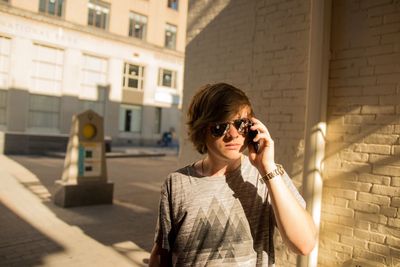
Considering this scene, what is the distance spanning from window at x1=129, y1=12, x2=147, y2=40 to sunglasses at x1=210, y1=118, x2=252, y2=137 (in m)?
26.2

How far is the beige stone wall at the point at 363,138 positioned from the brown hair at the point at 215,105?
7.33 feet

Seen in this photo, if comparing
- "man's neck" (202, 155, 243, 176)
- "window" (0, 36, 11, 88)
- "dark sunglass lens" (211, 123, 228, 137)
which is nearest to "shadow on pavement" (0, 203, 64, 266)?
"man's neck" (202, 155, 243, 176)

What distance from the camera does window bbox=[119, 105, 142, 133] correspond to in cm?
2694

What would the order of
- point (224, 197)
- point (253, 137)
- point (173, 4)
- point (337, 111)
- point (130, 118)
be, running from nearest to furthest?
1. point (253, 137)
2. point (224, 197)
3. point (337, 111)
4. point (130, 118)
5. point (173, 4)

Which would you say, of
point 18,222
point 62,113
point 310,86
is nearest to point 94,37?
point 62,113

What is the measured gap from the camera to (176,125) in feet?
99.1

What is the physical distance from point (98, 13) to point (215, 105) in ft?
82.5

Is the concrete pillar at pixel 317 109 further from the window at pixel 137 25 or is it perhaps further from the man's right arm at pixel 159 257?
the window at pixel 137 25

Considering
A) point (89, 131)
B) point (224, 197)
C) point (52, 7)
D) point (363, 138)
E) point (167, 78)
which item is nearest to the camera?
point (224, 197)

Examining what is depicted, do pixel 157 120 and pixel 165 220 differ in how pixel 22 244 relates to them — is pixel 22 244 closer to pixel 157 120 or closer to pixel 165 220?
pixel 165 220

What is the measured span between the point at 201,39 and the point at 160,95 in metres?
23.2

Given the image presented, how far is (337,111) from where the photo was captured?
12.2ft

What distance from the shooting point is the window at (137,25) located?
2650 cm

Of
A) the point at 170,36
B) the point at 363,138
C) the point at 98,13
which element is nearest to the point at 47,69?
the point at 98,13
